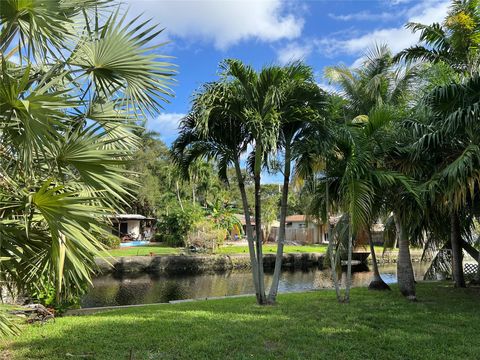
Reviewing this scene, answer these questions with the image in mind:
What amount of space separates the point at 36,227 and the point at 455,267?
11.9m

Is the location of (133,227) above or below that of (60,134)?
below

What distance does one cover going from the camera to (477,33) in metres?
9.60

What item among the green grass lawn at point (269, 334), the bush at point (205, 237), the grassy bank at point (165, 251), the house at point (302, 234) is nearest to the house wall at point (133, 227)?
the grassy bank at point (165, 251)

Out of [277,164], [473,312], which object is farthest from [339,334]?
[277,164]

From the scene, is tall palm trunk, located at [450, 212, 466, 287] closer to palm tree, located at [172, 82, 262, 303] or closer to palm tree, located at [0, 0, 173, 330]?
palm tree, located at [172, 82, 262, 303]

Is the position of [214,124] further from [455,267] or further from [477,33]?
[455,267]

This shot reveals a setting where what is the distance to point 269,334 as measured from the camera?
637cm

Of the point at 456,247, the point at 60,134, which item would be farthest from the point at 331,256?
the point at 60,134

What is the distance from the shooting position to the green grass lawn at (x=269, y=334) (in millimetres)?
5438

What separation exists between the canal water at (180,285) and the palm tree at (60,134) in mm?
11133

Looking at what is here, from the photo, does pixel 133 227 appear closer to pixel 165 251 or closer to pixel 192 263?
pixel 165 251

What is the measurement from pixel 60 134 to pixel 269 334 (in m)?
4.32

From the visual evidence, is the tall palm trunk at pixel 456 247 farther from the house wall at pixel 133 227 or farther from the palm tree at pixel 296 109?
the house wall at pixel 133 227

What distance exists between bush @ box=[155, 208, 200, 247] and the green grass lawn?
68.3ft
